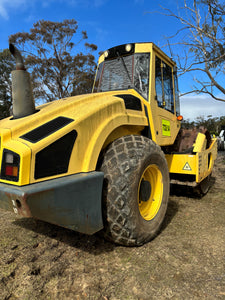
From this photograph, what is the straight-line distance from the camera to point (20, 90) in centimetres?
207

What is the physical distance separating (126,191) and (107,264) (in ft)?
2.44

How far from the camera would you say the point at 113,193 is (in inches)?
87.5

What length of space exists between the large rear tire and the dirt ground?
21 centimetres

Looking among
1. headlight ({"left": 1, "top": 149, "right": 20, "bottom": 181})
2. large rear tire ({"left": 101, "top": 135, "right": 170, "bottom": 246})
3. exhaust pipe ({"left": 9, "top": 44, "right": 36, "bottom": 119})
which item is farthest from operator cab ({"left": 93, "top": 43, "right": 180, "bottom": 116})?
headlight ({"left": 1, "top": 149, "right": 20, "bottom": 181})

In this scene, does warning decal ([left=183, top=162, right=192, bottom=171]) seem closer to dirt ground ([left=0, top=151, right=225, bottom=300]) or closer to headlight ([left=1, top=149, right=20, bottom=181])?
dirt ground ([left=0, top=151, right=225, bottom=300])

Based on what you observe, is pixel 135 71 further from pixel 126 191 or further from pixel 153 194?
pixel 126 191

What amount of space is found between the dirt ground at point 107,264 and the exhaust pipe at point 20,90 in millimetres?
1456

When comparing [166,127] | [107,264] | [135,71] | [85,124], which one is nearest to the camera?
[85,124]

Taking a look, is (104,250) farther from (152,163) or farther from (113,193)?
(152,163)

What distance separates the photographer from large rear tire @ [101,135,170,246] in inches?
87.5

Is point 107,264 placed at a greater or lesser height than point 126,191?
lesser

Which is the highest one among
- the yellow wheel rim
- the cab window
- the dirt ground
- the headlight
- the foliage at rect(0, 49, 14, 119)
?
the foliage at rect(0, 49, 14, 119)

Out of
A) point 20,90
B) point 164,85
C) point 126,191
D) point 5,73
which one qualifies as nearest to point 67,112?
point 20,90

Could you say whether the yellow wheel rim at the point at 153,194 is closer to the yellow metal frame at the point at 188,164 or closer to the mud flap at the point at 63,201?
the mud flap at the point at 63,201
